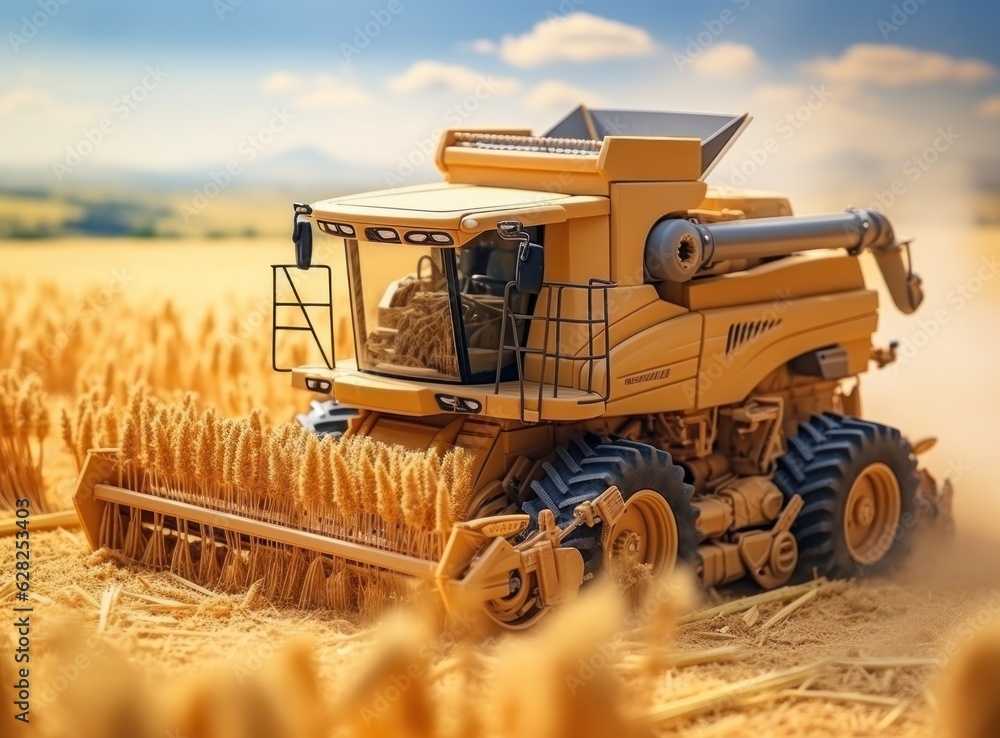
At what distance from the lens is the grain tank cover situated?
9.85 metres

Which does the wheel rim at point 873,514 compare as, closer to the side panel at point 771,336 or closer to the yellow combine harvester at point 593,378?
the yellow combine harvester at point 593,378

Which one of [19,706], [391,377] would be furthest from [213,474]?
[19,706]

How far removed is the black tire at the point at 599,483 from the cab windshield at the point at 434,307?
2.61 feet

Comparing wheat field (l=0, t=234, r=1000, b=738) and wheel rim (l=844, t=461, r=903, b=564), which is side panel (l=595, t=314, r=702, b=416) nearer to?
wheat field (l=0, t=234, r=1000, b=738)

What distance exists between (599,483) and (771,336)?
8.12ft

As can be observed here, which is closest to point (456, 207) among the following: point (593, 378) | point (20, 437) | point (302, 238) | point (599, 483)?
point (302, 238)

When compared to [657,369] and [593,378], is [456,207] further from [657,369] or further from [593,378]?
[657,369]

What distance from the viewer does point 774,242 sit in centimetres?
962

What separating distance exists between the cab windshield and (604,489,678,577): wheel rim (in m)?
1.29

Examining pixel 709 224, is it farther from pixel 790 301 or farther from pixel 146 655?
pixel 146 655

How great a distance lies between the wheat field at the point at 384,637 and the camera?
16.9 ft

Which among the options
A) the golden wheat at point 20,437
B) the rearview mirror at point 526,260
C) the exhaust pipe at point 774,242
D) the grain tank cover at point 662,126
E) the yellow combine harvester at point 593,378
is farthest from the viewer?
the golden wheat at point 20,437

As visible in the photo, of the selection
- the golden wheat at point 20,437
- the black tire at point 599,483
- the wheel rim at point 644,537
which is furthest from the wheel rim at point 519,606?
the golden wheat at point 20,437

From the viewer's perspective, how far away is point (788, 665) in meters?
7.51
